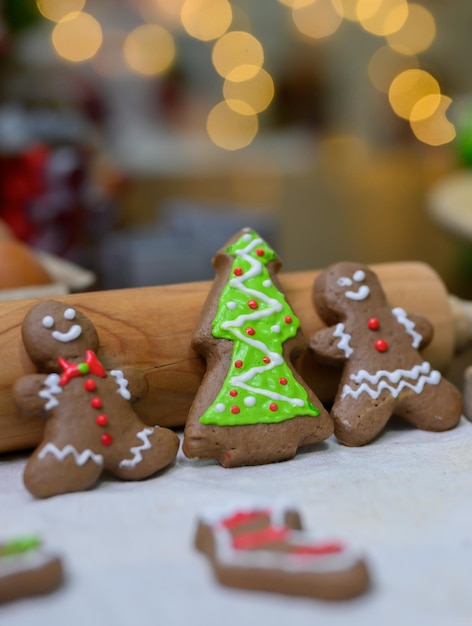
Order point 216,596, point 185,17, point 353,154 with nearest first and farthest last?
point 216,596
point 185,17
point 353,154

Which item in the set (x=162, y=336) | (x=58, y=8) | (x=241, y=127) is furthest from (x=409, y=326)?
(x=241, y=127)

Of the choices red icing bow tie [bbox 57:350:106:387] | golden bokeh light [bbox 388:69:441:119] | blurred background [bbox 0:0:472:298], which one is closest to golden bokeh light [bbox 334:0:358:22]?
blurred background [bbox 0:0:472:298]

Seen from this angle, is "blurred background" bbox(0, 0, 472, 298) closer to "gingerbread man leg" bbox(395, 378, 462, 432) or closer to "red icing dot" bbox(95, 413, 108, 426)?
"gingerbread man leg" bbox(395, 378, 462, 432)

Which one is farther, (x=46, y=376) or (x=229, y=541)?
(x=46, y=376)

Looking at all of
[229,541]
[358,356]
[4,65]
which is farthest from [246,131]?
[229,541]

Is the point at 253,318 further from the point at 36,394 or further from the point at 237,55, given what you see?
the point at 237,55

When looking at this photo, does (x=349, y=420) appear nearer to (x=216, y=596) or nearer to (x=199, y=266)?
(x=216, y=596)
